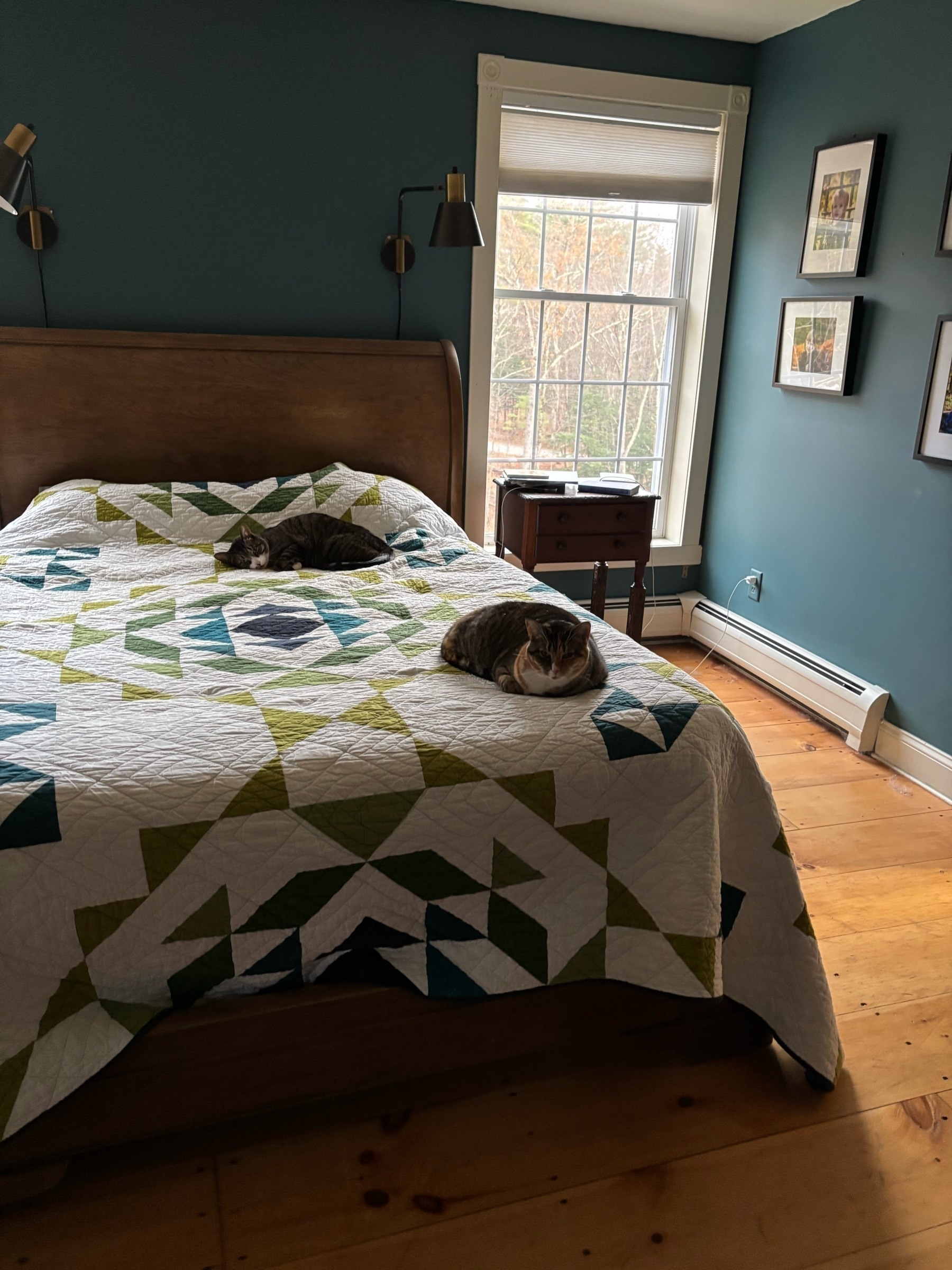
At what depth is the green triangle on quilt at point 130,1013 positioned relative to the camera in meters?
1.34

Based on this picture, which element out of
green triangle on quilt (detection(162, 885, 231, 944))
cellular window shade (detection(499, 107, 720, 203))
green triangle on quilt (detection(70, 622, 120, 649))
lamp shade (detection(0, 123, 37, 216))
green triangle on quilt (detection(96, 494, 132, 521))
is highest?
cellular window shade (detection(499, 107, 720, 203))

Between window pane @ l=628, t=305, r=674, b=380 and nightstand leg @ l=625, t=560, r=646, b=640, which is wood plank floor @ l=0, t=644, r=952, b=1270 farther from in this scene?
window pane @ l=628, t=305, r=674, b=380

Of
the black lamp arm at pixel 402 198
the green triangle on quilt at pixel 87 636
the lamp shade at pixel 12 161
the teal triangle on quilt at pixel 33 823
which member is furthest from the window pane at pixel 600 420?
the teal triangle on quilt at pixel 33 823

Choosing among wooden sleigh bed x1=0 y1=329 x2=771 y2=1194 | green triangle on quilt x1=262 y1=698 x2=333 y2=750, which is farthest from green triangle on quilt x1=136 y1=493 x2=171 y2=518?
green triangle on quilt x1=262 y1=698 x2=333 y2=750

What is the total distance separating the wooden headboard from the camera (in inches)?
121

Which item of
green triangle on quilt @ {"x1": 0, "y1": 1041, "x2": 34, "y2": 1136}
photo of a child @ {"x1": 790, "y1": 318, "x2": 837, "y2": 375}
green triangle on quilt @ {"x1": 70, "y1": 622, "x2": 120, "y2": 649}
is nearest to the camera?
green triangle on quilt @ {"x1": 0, "y1": 1041, "x2": 34, "y2": 1136}

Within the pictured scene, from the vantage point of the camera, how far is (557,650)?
1672mm

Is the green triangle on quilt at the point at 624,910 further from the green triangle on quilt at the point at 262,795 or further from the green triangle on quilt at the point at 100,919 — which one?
the green triangle on quilt at the point at 100,919

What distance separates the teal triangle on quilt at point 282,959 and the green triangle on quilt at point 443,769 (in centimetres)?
30

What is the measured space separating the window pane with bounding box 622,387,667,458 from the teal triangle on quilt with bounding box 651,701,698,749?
8.48ft

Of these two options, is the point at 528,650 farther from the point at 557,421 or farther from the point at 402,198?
the point at 557,421

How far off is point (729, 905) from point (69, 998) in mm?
1087

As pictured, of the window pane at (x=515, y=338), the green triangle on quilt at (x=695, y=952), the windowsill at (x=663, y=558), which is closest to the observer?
the green triangle on quilt at (x=695, y=952)

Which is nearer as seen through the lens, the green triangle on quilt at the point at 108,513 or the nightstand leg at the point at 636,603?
the green triangle on quilt at the point at 108,513
